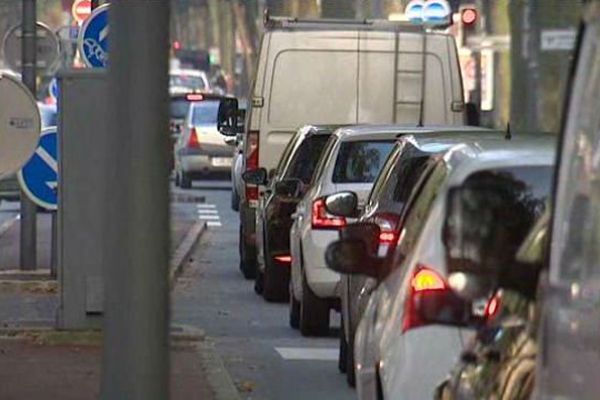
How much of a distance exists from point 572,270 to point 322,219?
929 centimetres

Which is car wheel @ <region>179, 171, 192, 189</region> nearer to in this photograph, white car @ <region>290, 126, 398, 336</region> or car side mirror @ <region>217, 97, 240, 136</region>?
car side mirror @ <region>217, 97, 240, 136</region>

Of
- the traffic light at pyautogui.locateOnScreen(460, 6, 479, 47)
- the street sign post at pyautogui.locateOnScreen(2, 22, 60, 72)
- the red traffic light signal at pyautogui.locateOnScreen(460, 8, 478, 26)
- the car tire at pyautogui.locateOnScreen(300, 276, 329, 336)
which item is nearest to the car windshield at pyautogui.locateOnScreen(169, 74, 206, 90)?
the traffic light at pyautogui.locateOnScreen(460, 6, 479, 47)

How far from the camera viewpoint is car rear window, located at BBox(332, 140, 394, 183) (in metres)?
14.8

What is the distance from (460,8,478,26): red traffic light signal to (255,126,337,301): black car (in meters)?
11.6

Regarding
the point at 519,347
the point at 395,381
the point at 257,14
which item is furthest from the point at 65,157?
the point at 257,14

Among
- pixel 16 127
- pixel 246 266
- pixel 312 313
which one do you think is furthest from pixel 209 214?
pixel 16 127

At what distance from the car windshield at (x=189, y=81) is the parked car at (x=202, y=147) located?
66.4 feet

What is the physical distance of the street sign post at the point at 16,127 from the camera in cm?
1355

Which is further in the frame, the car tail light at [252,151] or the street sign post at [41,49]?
the street sign post at [41,49]

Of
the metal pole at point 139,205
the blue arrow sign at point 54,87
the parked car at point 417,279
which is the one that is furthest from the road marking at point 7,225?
the metal pole at point 139,205

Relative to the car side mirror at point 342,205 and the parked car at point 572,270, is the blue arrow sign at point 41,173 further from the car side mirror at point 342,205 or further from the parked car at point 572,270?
the parked car at point 572,270

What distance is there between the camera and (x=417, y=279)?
7562 mm

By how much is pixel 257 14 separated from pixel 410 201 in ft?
204

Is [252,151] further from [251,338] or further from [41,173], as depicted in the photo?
[251,338]
